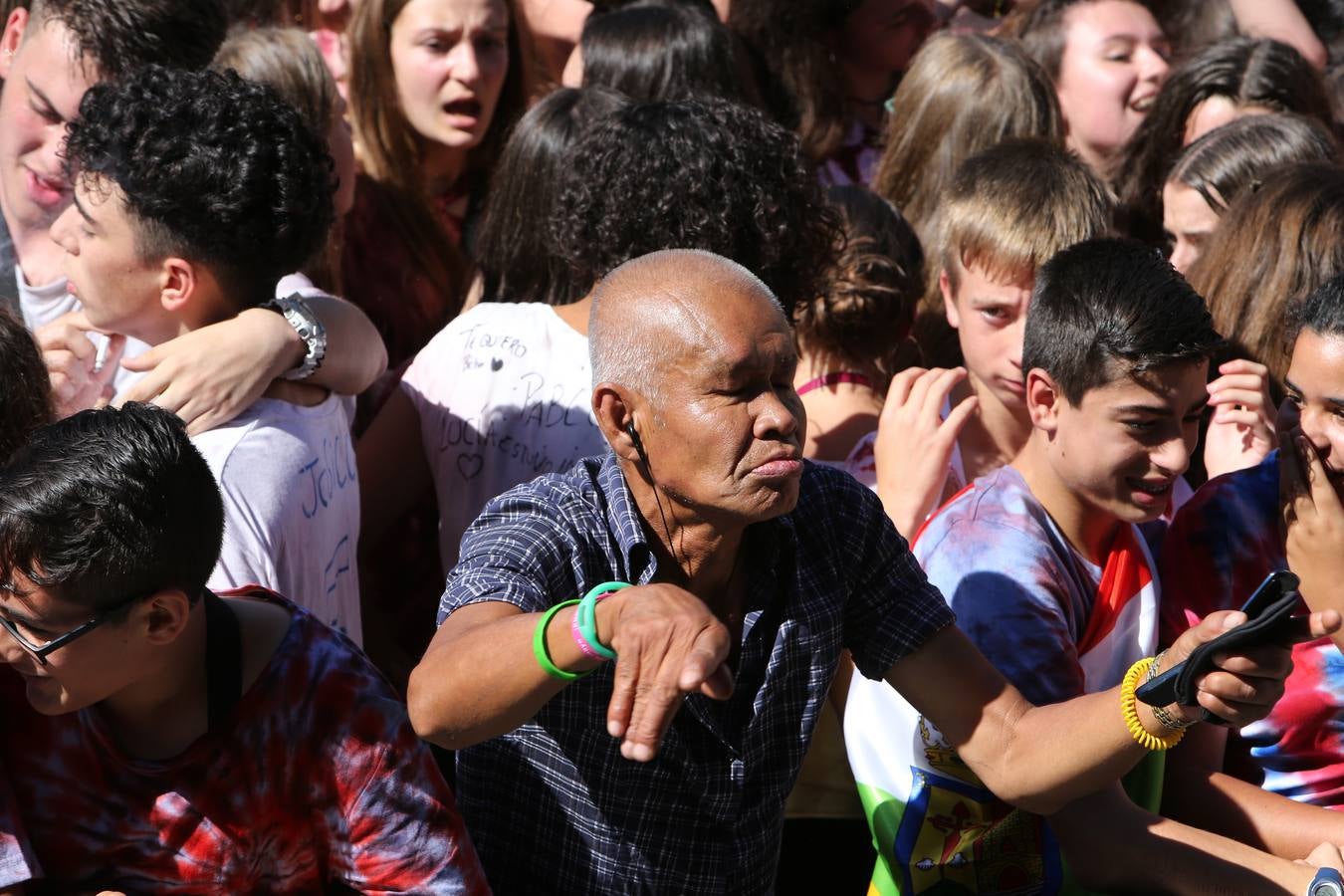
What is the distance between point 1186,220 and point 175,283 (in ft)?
8.72

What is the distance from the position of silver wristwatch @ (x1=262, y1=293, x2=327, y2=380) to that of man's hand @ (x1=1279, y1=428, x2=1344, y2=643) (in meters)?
1.79

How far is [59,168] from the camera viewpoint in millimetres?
3256

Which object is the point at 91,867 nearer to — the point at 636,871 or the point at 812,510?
the point at 636,871

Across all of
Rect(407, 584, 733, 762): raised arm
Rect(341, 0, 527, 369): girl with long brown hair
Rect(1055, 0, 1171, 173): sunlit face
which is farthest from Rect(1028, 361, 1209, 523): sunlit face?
Rect(1055, 0, 1171, 173): sunlit face

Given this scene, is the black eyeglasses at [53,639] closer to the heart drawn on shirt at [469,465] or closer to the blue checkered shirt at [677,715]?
the blue checkered shirt at [677,715]

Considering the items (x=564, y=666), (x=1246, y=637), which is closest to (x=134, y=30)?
(x=564, y=666)

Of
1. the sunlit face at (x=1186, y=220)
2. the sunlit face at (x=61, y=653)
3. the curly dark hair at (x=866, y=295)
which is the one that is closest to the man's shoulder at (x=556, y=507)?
the sunlit face at (x=61, y=653)

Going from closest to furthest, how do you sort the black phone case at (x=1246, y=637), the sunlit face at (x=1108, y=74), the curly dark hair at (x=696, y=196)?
the black phone case at (x=1246, y=637) < the curly dark hair at (x=696, y=196) < the sunlit face at (x=1108, y=74)

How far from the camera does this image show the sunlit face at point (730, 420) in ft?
6.74

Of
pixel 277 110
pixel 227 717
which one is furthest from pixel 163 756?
pixel 277 110

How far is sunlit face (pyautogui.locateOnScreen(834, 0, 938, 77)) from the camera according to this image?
208 inches

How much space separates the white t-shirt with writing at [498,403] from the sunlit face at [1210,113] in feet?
8.17

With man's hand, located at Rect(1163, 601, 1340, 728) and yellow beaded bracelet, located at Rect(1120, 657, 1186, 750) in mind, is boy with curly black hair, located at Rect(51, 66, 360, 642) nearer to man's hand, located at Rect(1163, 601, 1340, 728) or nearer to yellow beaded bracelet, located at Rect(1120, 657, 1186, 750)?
yellow beaded bracelet, located at Rect(1120, 657, 1186, 750)

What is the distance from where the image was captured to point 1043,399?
2.73 meters
